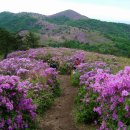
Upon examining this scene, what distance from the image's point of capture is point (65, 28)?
157 meters

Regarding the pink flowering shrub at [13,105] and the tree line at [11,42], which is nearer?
the pink flowering shrub at [13,105]

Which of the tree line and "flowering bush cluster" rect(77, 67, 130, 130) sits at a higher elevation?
"flowering bush cluster" rect(77, 67, 130, 130)

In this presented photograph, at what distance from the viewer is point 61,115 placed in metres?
14.1

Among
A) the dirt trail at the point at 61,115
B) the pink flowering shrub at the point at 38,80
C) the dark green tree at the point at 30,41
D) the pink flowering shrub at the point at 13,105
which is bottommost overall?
the dark green tree at the point at 30,41

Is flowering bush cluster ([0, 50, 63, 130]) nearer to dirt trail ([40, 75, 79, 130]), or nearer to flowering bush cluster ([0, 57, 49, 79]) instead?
flowering bush cluster ([0, 57, 49, 79])

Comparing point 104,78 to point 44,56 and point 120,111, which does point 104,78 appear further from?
point 44,56

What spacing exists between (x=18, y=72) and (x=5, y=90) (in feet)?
22.6

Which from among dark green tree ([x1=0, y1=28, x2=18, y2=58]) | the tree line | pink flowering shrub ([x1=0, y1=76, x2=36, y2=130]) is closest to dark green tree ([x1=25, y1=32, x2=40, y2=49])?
the tree line

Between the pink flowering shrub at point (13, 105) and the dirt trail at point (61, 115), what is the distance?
5.08 ft

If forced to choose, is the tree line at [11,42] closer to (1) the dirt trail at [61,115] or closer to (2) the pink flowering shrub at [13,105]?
(1) the dirt trail at [61,115]

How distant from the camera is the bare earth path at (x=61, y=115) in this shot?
12.7 meters

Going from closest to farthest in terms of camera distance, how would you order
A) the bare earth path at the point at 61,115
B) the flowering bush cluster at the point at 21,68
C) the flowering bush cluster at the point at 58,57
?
the bare earth path at the point at 61,115
the flowering bush cluster at the point at 21,68
the flowering bush cluster at the point at 58,57

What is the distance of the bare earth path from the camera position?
12718mm

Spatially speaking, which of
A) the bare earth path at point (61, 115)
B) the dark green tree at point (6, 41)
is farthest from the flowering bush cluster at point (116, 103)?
the dark green tree at point (6, 41)
